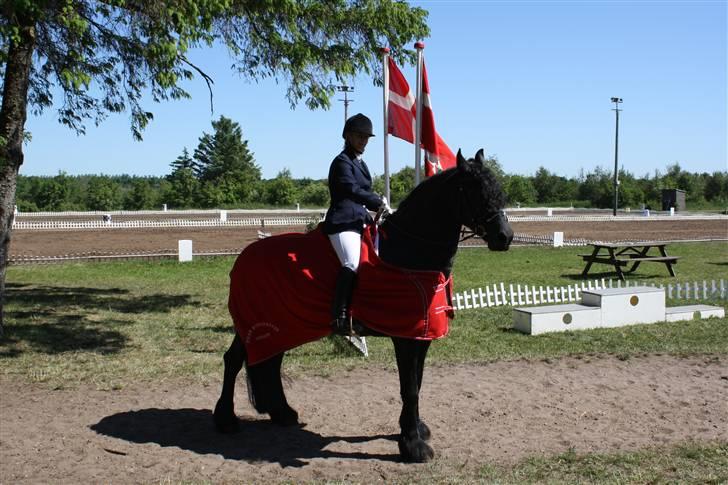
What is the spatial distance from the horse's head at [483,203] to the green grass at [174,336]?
4231 mm

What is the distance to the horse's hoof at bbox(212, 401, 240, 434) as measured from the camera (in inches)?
257

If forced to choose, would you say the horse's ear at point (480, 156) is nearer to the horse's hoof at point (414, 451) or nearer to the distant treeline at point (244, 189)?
the horse's hoof at point (414, 451)

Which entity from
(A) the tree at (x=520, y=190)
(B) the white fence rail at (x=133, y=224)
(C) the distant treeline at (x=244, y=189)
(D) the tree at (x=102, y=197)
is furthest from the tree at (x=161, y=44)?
(A) the tree at (x=520, y=190)

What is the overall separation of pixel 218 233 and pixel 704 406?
2798cm

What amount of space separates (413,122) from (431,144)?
0.67 meters

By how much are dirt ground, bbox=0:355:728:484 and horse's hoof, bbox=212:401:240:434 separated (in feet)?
0.30

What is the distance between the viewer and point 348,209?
19.0 ft

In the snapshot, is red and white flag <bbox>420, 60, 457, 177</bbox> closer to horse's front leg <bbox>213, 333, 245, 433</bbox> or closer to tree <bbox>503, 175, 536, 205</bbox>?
horse's front leg <bbox>213, 333, 245, 433</bbox>

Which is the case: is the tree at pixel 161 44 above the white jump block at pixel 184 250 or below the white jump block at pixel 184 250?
above

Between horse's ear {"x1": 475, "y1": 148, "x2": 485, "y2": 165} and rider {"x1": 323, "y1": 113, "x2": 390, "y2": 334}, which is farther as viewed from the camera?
rider {"x1": 323, "y1": 113, "x2": 390, "y2": 334}

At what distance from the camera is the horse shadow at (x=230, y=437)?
5.98 meters

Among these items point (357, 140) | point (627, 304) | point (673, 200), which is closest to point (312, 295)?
point (357, 140)

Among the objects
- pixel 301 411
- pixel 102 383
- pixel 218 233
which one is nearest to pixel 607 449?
pixel 301 411

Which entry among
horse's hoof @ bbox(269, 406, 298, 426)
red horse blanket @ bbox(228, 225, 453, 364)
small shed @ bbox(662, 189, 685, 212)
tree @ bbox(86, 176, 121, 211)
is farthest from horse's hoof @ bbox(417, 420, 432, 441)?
small shed @ bbox(662, 189, 685, 212)
